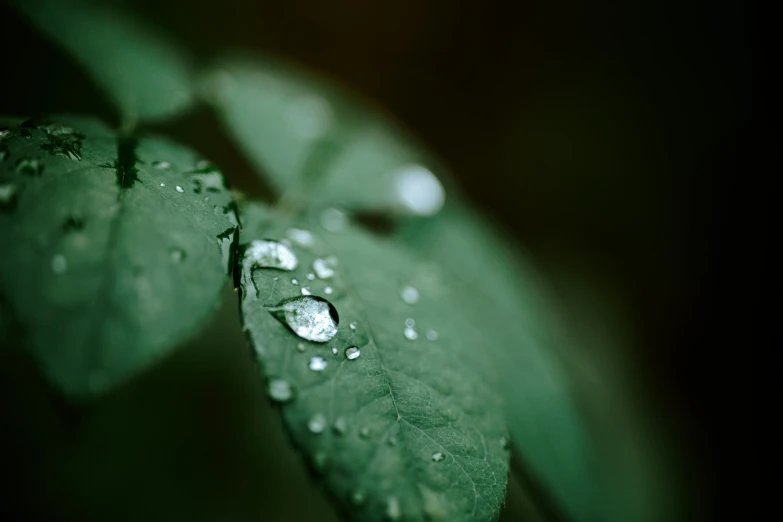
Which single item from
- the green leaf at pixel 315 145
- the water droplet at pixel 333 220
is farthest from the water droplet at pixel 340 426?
the green leaf at pixel 315 145

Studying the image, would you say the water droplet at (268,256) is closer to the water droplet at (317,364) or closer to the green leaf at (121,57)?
the water droplet at (317,364)

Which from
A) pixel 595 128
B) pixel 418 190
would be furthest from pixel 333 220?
pixel 595 128

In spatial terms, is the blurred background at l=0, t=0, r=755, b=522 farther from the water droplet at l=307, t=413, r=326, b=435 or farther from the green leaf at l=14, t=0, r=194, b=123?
the water droplet at l=307, t=413, r=326, b=435

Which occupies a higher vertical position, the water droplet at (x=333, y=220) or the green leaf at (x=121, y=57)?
the green leaf at (x=121, y=57)

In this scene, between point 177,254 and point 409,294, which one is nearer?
point 177,254

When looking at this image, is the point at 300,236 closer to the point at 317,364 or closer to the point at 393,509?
the point at 317,364

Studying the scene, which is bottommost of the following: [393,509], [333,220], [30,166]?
[393,509]
